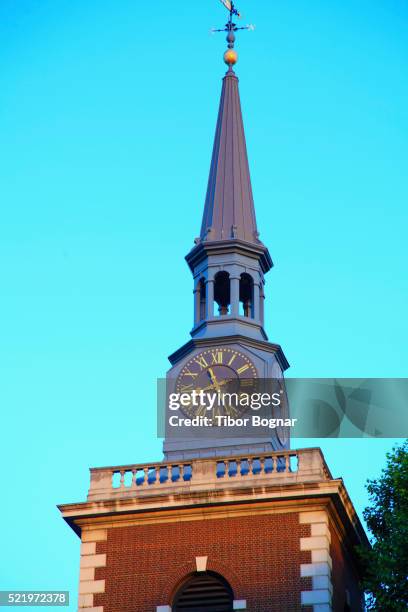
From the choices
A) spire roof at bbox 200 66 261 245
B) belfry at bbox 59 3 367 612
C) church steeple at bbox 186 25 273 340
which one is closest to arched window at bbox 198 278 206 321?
church steeple at bbox 186 25 273 340

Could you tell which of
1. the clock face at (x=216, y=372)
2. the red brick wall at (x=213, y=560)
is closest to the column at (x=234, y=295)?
the clock face at (x=216, y=372)

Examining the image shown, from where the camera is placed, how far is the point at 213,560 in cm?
3472

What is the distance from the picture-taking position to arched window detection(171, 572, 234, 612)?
34.3 metres

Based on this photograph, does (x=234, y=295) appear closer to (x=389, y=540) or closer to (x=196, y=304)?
(x=196, y=304)

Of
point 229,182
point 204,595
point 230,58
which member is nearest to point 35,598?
point 204,595

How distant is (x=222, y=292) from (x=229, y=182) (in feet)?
12.6

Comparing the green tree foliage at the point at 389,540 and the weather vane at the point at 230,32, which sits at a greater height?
the weather vane at the point at 230,32

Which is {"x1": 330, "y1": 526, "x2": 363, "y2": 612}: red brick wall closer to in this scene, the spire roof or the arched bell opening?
the arched bell opening

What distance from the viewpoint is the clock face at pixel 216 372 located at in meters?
40.5

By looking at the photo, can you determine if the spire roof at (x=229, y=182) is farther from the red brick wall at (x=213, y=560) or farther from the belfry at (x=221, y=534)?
the red brick wall at (x=213, y=560)

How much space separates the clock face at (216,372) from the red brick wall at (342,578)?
575 cm

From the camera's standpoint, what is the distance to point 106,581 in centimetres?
3538

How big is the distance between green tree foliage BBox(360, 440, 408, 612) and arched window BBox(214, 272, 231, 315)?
768cm

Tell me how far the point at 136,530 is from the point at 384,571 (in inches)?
250
